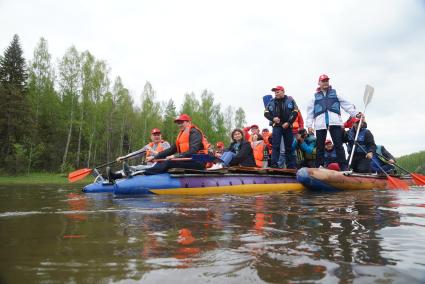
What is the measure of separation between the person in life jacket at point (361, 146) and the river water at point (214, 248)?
20.6 feet

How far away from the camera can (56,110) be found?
36.0 metres

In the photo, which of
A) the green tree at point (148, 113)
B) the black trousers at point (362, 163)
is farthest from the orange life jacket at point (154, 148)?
the green tree at point (148, 113)

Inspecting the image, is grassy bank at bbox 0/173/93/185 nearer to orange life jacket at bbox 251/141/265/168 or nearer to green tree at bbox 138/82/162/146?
orange life jacket at bbox 251/141/265/168

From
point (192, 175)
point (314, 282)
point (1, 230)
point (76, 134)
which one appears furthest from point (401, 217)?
point (76, 134)

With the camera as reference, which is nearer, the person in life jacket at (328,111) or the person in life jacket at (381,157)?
the person in life jacket at (328,111)

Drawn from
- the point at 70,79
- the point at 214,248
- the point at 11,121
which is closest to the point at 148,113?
the point at 70,79

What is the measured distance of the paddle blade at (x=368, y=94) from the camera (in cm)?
1089

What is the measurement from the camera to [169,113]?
52.0m

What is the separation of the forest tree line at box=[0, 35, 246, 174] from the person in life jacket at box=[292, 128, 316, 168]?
23.6 metres

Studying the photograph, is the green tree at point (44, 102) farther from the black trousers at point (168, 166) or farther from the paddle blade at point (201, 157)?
the paddle blade at point (201, 157)

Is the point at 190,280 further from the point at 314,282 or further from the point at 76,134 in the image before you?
the point at 76,134

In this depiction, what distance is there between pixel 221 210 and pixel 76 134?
3811 cm

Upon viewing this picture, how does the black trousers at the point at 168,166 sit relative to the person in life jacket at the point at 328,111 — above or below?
below

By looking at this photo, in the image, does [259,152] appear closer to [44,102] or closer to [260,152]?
[260,152]
